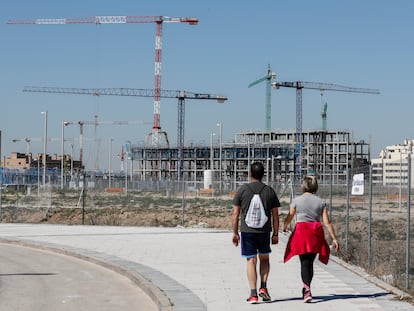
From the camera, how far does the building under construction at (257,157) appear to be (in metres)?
132

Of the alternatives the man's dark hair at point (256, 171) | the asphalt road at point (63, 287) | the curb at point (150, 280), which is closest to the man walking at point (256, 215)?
the man's dark hair at point (256, 171)

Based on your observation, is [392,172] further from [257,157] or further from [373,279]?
[257,157]

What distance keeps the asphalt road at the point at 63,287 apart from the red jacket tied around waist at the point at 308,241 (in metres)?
2.07

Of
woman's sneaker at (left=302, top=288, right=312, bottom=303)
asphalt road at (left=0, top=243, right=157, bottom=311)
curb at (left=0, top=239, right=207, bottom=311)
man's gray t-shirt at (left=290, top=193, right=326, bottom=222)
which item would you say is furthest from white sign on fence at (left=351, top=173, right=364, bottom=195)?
woman's sneaker at (left=302, top=288, right=312, bottom=303)

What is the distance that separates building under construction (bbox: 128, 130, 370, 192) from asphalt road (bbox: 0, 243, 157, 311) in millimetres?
112010

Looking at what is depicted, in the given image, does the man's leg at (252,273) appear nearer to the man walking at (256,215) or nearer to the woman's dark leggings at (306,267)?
the man walking at (256,215)

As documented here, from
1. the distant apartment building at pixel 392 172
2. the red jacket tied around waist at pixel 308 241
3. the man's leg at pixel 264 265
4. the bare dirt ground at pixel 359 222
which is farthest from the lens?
the distant apartment building at pixel 392 172

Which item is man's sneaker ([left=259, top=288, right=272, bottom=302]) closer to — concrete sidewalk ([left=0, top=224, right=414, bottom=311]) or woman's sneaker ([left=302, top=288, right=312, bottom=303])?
concrete sidewalk ([left=0, top=224, right=414, bottom=311])

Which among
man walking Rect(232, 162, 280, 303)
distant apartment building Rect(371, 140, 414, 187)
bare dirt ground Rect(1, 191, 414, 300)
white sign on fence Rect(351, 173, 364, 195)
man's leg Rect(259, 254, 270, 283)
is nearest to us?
man walking Rect(232, 162, 280, 303)

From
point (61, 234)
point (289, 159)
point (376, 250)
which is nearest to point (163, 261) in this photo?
point (376, 250)

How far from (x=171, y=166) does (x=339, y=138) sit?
33321mm

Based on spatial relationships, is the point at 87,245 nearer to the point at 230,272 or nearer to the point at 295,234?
the point at 230,272

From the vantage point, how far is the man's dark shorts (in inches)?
375

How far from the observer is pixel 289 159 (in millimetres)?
131750
